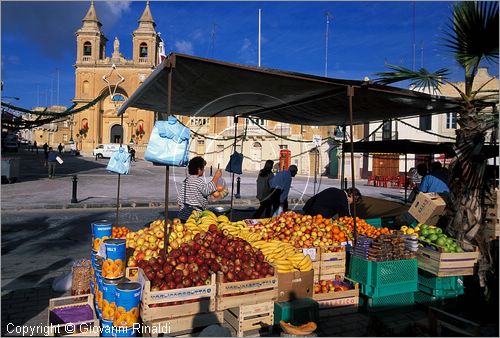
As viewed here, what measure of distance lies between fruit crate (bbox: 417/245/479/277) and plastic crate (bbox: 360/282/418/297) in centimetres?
38

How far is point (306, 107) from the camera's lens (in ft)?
27.9

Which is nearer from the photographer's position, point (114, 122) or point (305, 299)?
point (305, 299)

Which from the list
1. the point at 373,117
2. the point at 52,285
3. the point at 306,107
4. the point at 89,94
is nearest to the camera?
the point at 52,285

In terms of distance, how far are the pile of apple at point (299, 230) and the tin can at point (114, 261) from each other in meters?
2.65

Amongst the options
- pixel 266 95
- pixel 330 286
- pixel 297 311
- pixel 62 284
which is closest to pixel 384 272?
pixel 330 286

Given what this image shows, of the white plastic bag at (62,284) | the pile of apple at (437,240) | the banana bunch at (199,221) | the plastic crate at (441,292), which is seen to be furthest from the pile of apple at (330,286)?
the white plastic bag at (62,284)

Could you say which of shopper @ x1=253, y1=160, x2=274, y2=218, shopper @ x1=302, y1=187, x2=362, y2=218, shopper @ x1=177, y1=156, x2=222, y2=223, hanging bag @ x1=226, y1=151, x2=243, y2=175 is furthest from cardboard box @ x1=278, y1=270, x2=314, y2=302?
shopper @ x1=253, y1=160, x2=274, y2=218

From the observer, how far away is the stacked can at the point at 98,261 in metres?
4.28

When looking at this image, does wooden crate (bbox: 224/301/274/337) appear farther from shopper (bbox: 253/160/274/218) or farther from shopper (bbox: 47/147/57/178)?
shopper (bbox: 47/147/57/178)

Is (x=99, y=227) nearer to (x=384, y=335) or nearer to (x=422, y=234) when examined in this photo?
(x=384, y=335)

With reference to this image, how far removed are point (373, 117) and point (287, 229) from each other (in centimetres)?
478

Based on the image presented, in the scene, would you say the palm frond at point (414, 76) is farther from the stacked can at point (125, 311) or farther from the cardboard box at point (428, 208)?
the stacked can at point (125, 311)

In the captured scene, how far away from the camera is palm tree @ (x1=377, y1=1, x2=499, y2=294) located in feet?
19.0

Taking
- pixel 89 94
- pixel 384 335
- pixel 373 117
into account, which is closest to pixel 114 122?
pixel 89 94
